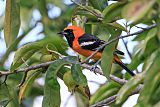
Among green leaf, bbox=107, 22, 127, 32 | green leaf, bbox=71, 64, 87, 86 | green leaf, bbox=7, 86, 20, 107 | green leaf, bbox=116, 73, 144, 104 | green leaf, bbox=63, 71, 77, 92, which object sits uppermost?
green leaf, bbox=116, 73, 144, 104

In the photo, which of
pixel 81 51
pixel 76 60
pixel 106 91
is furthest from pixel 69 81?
pixel 81 51

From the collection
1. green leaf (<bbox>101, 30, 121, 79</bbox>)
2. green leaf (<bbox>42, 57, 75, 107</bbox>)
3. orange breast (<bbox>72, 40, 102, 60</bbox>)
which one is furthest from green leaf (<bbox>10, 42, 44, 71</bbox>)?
orange breast (<bbox>72, 40, 102, 60</bbox>)

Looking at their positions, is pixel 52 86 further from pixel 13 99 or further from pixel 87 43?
pixel 87 43

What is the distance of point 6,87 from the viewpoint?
2355 mm

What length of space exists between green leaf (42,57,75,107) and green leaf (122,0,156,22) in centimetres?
99

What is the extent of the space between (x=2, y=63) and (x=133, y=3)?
295 centimetres

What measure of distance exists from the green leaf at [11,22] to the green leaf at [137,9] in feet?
4.39

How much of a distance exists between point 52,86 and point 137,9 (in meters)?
Result: 1.11

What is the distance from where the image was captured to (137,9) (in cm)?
102

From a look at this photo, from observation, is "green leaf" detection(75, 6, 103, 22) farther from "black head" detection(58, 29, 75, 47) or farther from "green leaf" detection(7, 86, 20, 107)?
"black head" detection(58, 29, 75, 47)

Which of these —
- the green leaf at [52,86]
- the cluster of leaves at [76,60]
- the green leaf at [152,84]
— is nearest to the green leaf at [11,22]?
the cluster of leaves at [76,60]

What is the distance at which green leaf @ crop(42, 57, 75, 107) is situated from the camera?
201 centimetres

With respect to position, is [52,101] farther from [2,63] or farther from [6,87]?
[2,63]

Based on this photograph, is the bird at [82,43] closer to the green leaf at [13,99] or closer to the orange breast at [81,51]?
the orange breast at [81,51]
